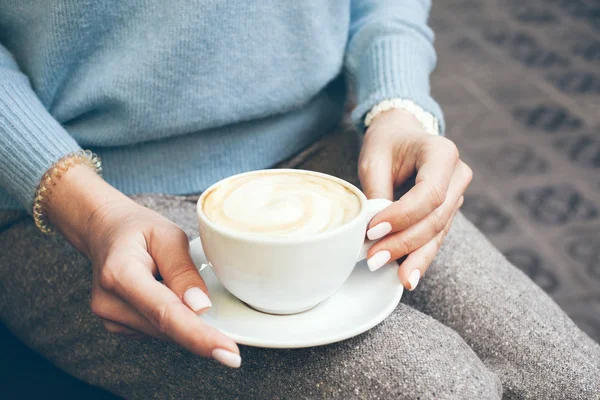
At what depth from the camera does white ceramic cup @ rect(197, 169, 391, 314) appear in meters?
0.50

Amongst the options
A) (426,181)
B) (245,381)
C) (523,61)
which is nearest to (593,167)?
(523,61)

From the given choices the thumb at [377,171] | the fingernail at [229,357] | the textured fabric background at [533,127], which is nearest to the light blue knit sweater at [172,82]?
the thumb at [377,171]

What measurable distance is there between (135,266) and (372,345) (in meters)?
0.23

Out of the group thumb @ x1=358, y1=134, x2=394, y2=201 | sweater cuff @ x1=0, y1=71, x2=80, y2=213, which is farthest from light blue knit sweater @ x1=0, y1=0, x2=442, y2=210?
thumb @ x1=358, y1=134, x2=394, y2=201

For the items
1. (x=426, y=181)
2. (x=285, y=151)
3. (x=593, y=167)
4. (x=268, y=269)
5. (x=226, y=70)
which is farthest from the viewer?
(x=593, y=167)

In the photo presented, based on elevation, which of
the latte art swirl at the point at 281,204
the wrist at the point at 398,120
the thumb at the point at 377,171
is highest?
the latte art swirl at the point at 281,204

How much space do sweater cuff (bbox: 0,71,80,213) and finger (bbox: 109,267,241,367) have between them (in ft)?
0.72

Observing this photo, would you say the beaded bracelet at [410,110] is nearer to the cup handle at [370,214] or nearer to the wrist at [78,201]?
the cup handle at [370,214]

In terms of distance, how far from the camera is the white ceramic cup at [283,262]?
505 mm

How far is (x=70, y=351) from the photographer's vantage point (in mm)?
738

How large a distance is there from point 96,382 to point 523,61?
7.51 ft

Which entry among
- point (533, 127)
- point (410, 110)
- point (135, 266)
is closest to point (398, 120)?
point (410, 110)

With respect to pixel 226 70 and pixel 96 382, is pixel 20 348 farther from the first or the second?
pixel 226 70

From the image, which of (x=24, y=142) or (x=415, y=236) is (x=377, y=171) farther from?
(x=24, y=142)
